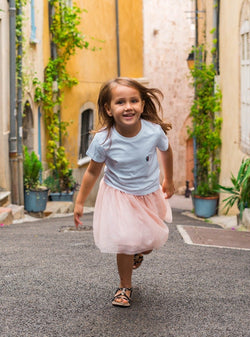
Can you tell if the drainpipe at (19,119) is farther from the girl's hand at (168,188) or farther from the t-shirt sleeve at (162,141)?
the t-shirt sleeve at (162,141)

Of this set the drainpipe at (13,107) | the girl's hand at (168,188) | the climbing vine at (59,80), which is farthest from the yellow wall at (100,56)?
the girl's hand at (168,188)

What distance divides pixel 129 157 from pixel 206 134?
9.10 meters

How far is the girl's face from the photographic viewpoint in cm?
357

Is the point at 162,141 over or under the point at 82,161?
over

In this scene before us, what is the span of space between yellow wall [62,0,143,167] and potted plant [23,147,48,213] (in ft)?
11.7

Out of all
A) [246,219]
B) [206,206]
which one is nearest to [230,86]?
[206,206]

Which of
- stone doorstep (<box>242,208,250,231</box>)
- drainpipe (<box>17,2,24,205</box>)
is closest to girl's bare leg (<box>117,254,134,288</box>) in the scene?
stone doorstep (<box>242,208,250,231</box>)

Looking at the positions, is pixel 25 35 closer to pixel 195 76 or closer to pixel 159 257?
pixel 195 76

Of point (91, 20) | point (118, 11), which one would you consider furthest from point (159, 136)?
point (118, 11)

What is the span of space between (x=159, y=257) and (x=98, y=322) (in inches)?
71.8

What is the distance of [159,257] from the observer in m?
5.06

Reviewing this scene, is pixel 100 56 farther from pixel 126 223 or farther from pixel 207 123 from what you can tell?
pixel 126 223

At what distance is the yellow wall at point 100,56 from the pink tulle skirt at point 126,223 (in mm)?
11005

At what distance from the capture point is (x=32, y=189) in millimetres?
11094
